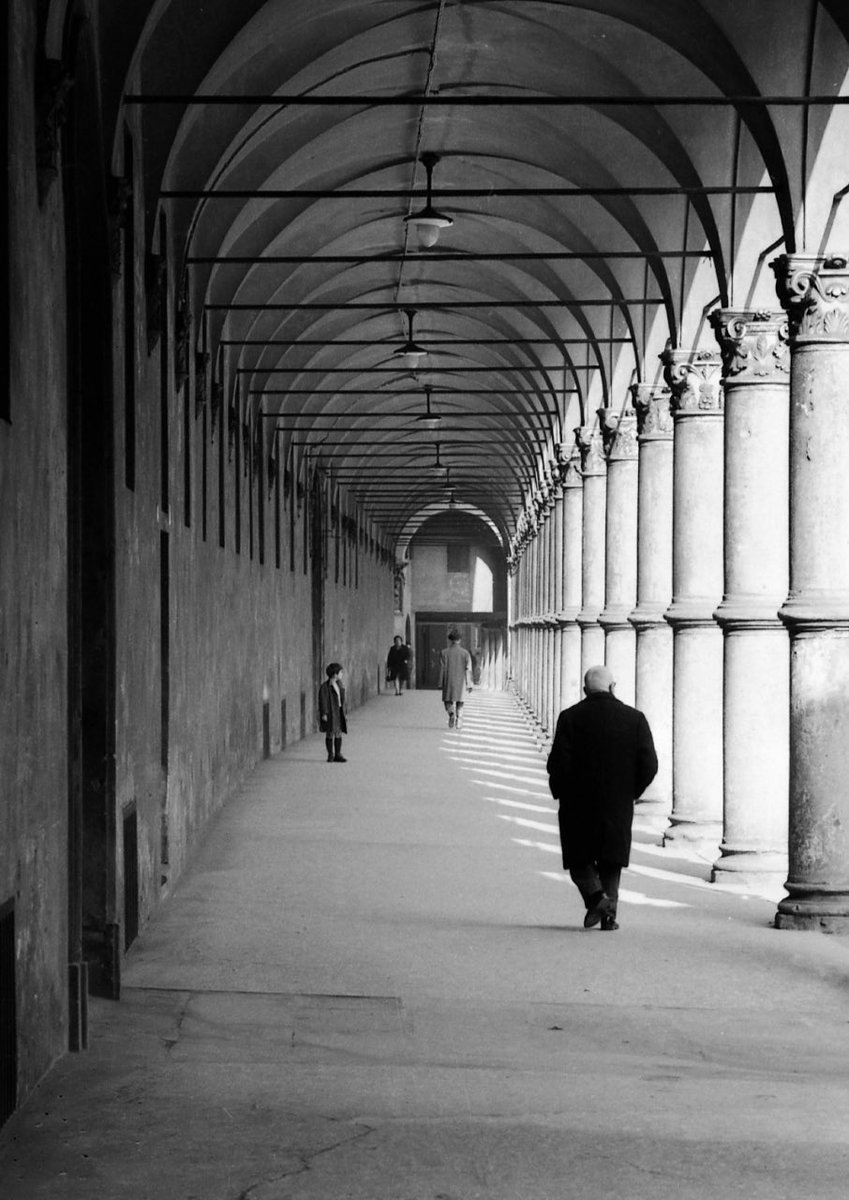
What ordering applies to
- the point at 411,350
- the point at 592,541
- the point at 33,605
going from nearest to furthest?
the point at 33,605 → the point at 411,350 → the point at 592,541

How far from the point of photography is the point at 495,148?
2066cm

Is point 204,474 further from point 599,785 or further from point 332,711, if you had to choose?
point 332,711

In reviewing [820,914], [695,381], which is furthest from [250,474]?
[820,914]

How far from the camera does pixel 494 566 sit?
83.1 meters

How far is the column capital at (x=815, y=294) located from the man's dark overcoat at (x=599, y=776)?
107 inches

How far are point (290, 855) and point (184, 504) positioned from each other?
304cm

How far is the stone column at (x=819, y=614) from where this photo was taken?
1198 cm

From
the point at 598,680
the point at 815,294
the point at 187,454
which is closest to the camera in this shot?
the point at 598,680

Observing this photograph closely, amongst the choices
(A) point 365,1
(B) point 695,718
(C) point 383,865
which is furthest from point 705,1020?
(A) point 365,1

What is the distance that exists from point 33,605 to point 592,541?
71.6 ft

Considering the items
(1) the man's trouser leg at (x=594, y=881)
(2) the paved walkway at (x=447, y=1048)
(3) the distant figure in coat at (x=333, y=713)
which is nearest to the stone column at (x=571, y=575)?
(3) the distant figure in coat at (x=333, y=713)

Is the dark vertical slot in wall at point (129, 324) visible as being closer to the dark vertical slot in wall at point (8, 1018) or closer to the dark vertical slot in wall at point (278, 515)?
the dark vertical slot in wall at point (8, 1018)

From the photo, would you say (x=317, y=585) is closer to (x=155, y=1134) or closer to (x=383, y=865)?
(x=383, y=865)

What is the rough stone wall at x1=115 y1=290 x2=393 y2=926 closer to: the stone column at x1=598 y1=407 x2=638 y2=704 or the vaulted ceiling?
the vaulted ceiling
